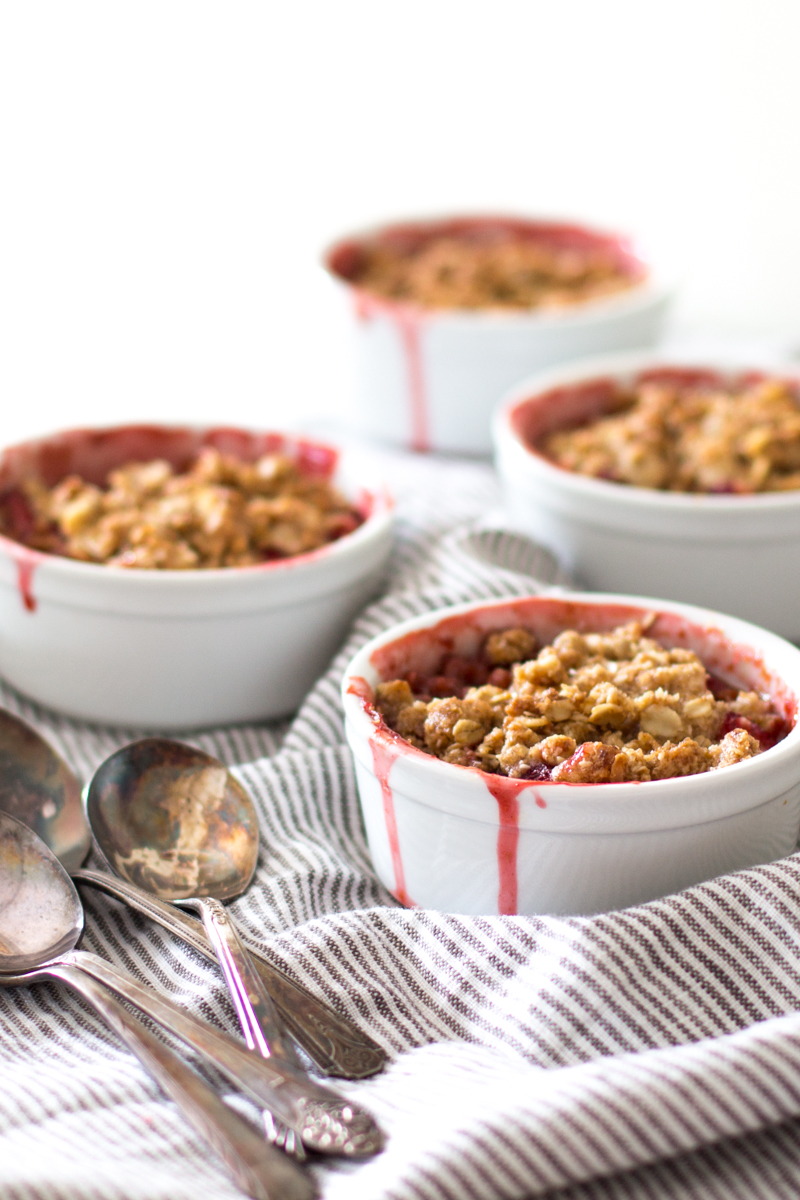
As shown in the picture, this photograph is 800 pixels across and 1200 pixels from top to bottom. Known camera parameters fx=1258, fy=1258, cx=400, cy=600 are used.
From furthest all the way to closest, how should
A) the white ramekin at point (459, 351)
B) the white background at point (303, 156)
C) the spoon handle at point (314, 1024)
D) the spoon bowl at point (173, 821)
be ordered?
the white background at point (303, 156) < the white ramekin at point (459, 351) < the spoon bowl at point (173, 821) < the spoon handle at point (314, 1024)

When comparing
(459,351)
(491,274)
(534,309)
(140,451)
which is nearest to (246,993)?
(140,451)

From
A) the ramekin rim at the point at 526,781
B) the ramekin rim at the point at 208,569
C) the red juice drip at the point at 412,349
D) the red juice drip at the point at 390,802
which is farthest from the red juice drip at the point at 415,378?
the red juice drip at the point at 390,802

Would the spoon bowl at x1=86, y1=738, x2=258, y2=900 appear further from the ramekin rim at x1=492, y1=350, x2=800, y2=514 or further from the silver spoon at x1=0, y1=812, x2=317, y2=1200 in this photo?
the ramekin rim at x1=492, y1=350, x2=800, y2=514

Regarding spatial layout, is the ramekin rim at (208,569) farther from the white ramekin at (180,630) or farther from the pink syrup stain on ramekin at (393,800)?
the pink syrup stain on ramekin at (393,800)

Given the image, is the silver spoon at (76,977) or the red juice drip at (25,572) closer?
the silver spoon at (76,977)

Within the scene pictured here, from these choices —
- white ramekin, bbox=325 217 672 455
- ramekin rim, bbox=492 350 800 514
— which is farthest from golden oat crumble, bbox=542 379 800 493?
white ramekin, bbox=325 217 672 455

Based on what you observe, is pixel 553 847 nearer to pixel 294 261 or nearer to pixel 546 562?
pixel 546 562
